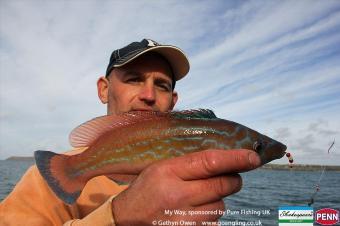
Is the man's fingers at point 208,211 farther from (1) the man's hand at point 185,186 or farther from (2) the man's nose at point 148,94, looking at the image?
(2) the man's nose at point 148,94

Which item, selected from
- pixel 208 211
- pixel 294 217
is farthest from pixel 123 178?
pixel 294 217

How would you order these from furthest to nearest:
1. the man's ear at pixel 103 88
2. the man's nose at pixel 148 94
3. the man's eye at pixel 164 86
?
the man's ear at pixel 103 88, the man's eye at pixel 164 86, the man's nose at pixel 148 94

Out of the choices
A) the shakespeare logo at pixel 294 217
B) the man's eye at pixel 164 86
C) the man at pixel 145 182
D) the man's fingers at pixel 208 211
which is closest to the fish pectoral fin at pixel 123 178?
the man at pixel 145 182

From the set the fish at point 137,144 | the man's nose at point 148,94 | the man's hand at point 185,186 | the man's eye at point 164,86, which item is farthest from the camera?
the man's eye at point 164,86

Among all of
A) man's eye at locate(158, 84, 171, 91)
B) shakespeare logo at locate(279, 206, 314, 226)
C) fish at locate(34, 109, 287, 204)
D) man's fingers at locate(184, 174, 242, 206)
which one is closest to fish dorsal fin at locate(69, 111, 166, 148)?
fish at locate(34, 109, 287, 204)

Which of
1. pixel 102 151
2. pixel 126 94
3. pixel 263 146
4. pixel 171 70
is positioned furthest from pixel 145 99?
pixel 263 146

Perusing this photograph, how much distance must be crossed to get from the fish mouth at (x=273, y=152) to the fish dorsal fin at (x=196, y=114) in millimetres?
670

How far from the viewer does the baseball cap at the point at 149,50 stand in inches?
205

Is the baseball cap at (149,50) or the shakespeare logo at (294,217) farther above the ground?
the baseball cap at (149,50)

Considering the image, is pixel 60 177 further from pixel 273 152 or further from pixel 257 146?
pixel 273 152

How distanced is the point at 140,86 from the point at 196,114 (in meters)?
2.28

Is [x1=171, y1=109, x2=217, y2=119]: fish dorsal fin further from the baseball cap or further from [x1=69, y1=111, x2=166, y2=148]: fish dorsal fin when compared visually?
the baseball cap

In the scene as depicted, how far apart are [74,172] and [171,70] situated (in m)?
3.42

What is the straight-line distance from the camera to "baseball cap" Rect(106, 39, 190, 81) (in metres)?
5.20
